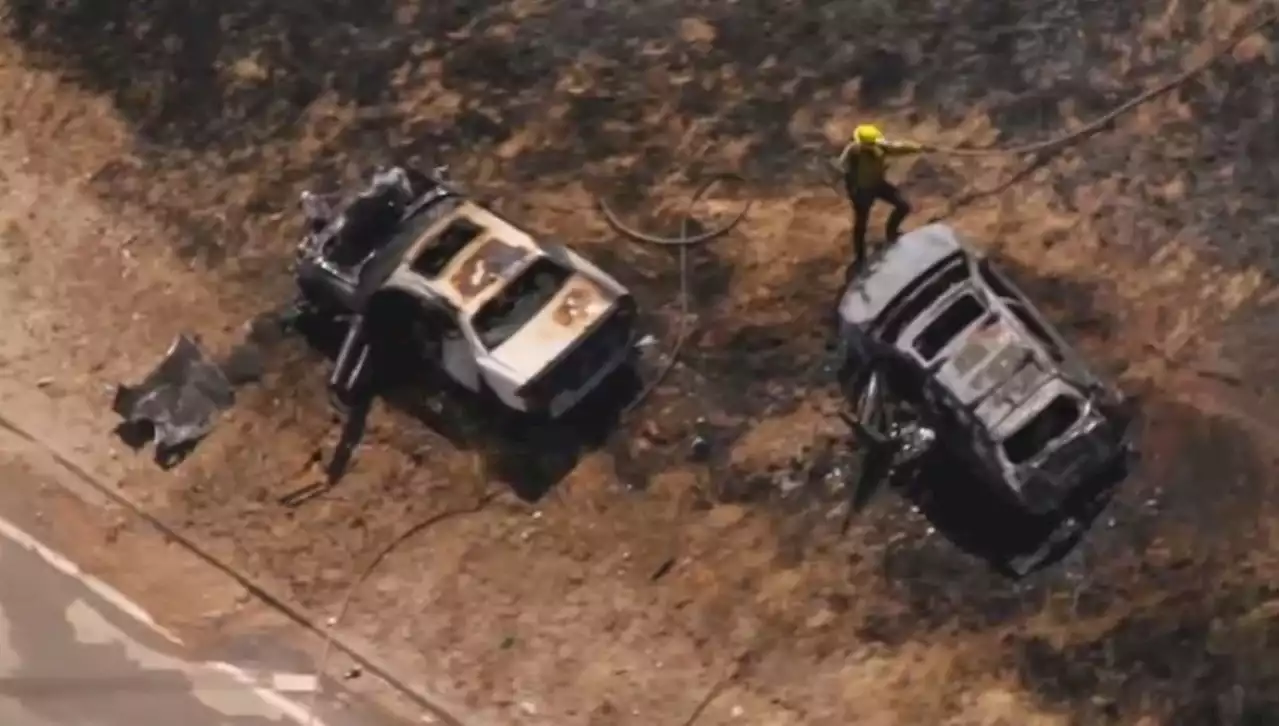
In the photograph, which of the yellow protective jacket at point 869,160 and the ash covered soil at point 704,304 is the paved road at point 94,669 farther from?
the yellow protective jacket at point 869,160

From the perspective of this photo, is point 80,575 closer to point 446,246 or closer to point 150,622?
point 150,622

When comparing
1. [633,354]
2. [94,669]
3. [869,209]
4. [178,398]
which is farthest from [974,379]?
[94,669]

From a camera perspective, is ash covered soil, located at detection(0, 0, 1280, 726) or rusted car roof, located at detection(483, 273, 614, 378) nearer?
ash covered soil, located at detection(0, 0, 1280, 726)

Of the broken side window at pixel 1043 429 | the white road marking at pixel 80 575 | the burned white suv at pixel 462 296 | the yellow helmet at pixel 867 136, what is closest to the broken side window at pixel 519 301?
the burned white suv at pixel 462 296

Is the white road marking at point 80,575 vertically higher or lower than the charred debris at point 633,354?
lower

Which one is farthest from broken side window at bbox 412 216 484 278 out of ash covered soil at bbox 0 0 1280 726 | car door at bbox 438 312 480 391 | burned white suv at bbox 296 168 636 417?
ash covered soil at bbox 0 0 1280 726

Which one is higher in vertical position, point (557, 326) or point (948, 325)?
point (948, 325)

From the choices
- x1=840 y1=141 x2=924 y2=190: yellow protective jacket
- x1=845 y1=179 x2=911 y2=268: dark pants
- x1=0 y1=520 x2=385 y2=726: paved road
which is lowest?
x1=0 y1=520 x2=385 y2=726: paved road

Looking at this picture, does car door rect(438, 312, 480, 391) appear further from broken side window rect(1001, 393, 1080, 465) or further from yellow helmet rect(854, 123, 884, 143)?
broken side window rect(1001, 393, 1080, 465)
